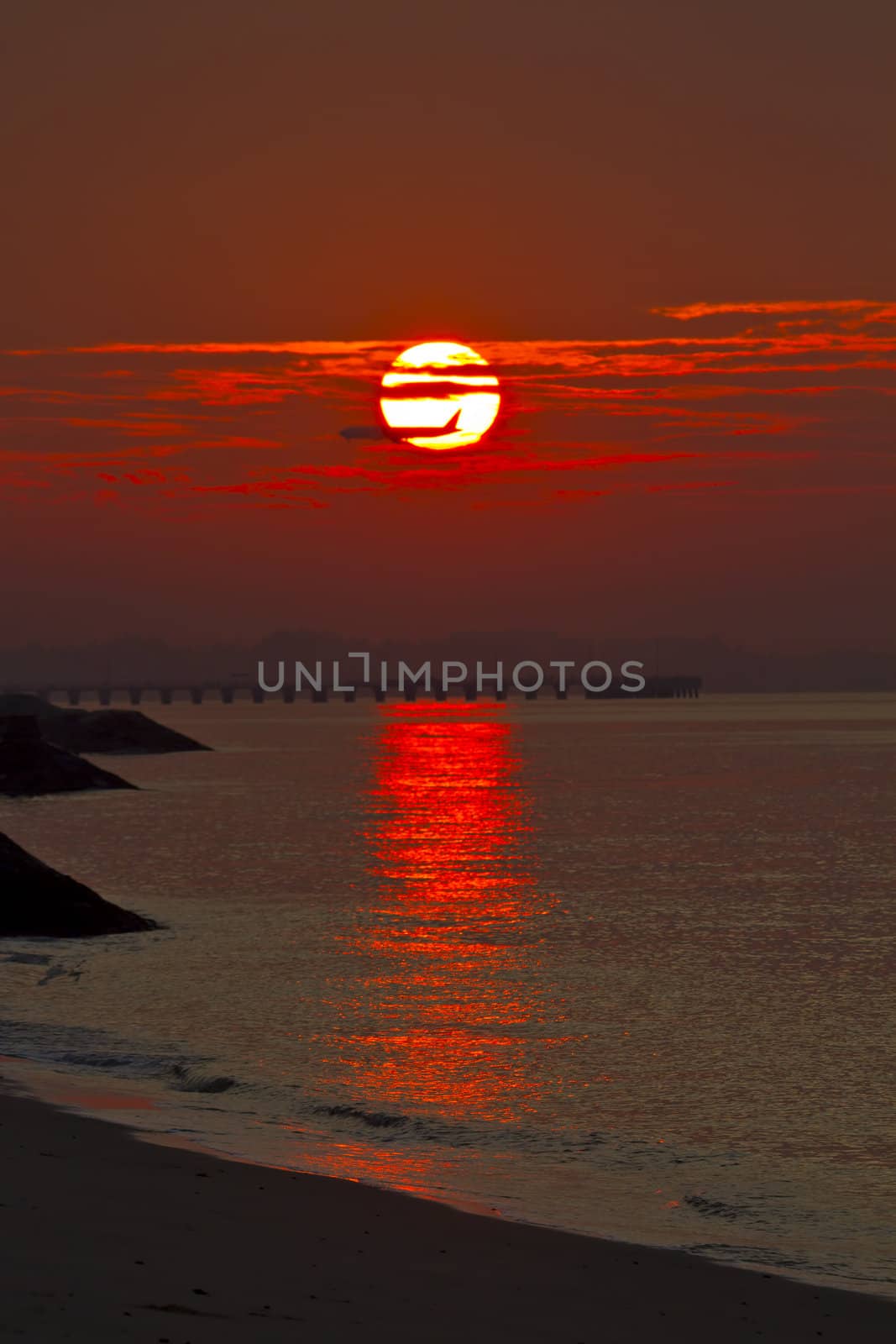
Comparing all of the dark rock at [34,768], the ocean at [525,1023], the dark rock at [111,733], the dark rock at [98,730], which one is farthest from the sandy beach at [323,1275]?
the dark rock at [111,733]

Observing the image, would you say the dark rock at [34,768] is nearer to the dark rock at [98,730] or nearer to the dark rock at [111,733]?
the dark rock at [98,730]

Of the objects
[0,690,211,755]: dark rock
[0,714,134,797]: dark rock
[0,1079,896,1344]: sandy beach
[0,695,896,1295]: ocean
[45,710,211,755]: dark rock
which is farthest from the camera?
[45,710,211,755]: dark rock

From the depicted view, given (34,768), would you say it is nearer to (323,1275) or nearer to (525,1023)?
(525,1023)

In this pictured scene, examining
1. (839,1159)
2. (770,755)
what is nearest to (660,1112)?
(839,1159)

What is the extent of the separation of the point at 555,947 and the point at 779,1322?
857 inches

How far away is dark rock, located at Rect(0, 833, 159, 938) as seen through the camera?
30672mm

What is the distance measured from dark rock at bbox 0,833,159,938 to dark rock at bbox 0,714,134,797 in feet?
193

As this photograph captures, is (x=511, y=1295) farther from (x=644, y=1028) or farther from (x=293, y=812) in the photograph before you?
(x=293, y=812)

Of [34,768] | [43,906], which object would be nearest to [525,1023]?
[43,906]

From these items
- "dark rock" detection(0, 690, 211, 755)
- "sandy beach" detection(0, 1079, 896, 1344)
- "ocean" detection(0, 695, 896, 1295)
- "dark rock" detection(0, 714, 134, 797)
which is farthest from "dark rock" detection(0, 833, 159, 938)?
"dark rock" detection(0, 690, 211, 755)

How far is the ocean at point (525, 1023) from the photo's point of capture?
13711 millimetres

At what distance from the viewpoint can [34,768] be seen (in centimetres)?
9244

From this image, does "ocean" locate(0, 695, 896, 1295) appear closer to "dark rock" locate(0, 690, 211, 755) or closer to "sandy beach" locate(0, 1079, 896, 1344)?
"sandy beach" locate(0, 1079, 896, 1344)

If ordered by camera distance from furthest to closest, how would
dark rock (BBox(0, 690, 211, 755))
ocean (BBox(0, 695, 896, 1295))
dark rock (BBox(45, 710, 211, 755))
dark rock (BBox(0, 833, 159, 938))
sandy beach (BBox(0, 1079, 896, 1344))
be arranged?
dark rock (BBox(45, 710, 211, 755)) < dark rock (BBox(0, 690, 211, 755)) < dark rock (BBox(0, 833, 159, 938)) < ocean (BBox(0, 695, 896, 1295)) < sandy beach (BBox(0, 1079, 896, 1344))
